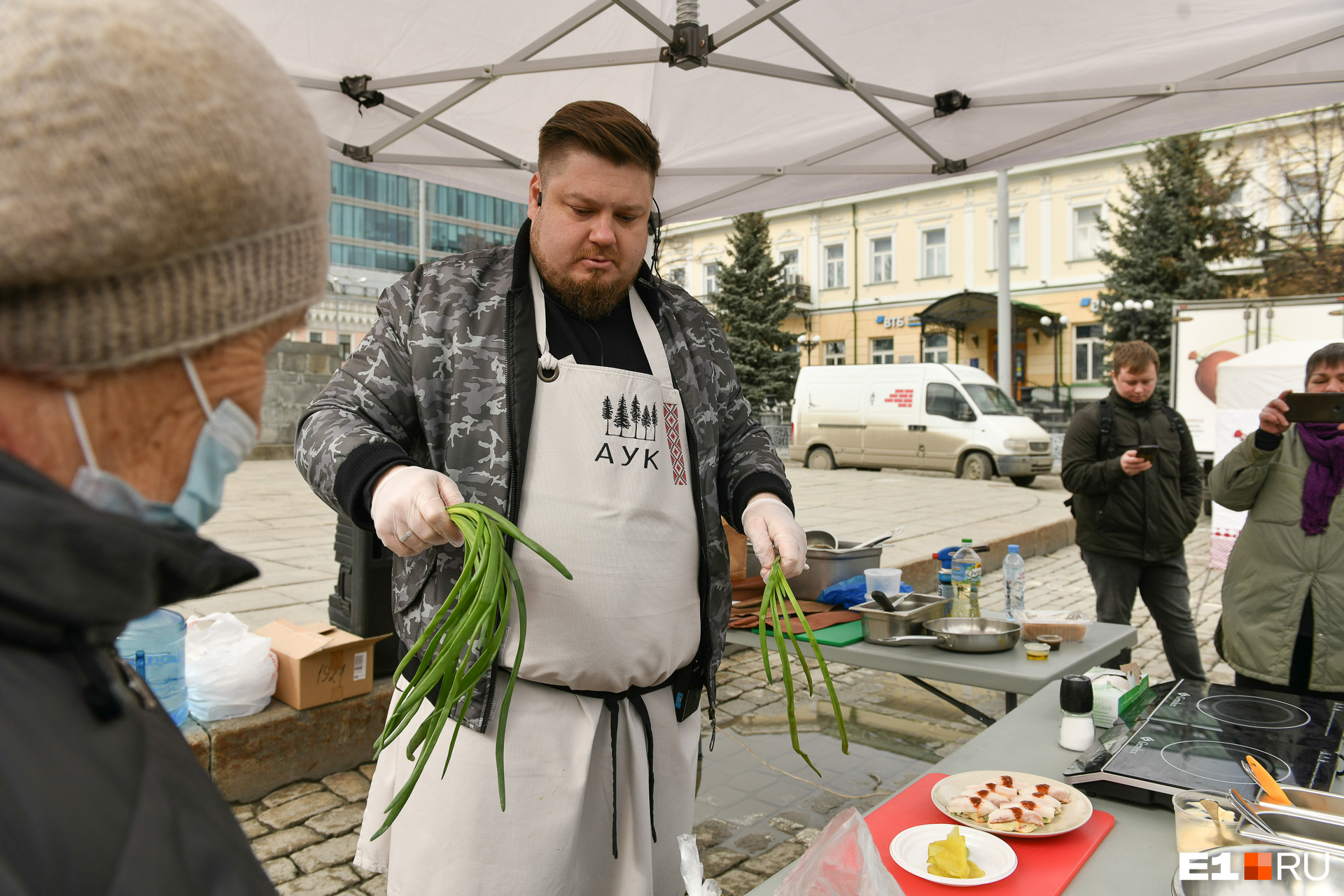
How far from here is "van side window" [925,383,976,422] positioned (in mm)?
16969

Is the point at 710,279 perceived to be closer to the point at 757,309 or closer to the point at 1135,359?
the point at 757,309

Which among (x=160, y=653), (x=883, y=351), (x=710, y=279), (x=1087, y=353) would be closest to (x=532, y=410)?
(x=160, y=653)

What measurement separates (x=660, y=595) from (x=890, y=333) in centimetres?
3503

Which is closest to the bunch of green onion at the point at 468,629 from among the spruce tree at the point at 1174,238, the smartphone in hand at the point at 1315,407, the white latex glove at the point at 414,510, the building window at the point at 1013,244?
the white latex glove at the point at 414,510

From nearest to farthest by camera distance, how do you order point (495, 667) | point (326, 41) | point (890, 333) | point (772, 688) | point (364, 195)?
point (495, 667) < point (326, 41) < point (772, 688) < point (890, 333) < point (364, 195)

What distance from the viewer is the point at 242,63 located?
61cm

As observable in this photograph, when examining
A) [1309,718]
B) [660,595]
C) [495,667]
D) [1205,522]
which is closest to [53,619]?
[495,667]

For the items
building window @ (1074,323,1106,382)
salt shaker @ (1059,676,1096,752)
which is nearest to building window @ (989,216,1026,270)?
building window @ (1074,323,1106,382)

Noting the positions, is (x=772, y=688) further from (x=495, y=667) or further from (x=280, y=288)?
(x=280, y=288)

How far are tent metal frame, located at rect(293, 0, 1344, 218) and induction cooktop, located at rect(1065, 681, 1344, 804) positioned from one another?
255 cm

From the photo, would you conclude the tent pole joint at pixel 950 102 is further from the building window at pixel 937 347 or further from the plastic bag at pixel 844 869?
the building window at pixel 937 347

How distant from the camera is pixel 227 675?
3439 millimetres

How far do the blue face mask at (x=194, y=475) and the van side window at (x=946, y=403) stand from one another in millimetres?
17196

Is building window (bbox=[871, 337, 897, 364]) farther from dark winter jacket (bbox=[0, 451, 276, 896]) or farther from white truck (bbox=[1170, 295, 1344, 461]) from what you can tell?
dark winter jacket (bbox=[0, 451, 276, 896])
